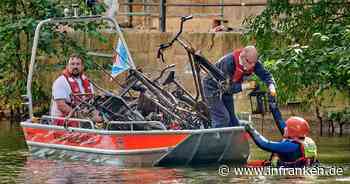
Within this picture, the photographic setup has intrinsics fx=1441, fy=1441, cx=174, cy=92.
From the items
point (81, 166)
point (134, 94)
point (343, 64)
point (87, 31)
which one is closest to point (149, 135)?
point (81, 166)

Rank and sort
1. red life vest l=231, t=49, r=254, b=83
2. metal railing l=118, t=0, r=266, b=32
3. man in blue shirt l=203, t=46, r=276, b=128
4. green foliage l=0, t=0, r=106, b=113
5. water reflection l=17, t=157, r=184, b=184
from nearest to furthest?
water reflection l=17, t=157, r=184, b=184 < man in blue shirt l=203, t=46, r=276, b=128 < red life vest l=231, t=49, r=254, b=83 < green foliage l=0, t=0, r=106, b=113 < metal railing l=118, t=0, r=266, b=32

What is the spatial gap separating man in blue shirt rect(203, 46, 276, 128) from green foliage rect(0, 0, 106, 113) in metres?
7.65

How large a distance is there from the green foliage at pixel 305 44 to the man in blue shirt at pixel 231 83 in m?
1.03

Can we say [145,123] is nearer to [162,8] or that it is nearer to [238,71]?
[238,71]

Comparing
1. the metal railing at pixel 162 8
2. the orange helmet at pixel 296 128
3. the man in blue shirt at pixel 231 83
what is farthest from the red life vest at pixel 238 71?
the metal railing at pixel 162 8

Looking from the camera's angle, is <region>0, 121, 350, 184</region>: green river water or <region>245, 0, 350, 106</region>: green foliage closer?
<region>0, 121, 350, 184</region>: green river water

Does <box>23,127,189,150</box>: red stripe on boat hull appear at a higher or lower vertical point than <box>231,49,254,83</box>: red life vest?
lower

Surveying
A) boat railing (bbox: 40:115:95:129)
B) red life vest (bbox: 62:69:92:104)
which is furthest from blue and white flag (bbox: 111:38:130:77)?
boat railing (bbox: 40:115:95:129)

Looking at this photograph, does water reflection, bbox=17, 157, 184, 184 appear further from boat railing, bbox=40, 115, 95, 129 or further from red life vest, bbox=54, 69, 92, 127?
red life vest, bbox=54, 69, 92, 127

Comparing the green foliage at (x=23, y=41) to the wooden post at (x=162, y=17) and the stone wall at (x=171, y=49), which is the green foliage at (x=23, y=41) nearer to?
the stone wall at (x=171, y=49)

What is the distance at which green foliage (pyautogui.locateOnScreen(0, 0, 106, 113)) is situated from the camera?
2888cm

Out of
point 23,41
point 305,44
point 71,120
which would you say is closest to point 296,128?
point 71,120

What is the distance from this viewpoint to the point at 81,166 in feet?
71.4

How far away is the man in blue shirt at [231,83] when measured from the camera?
2142 cm
